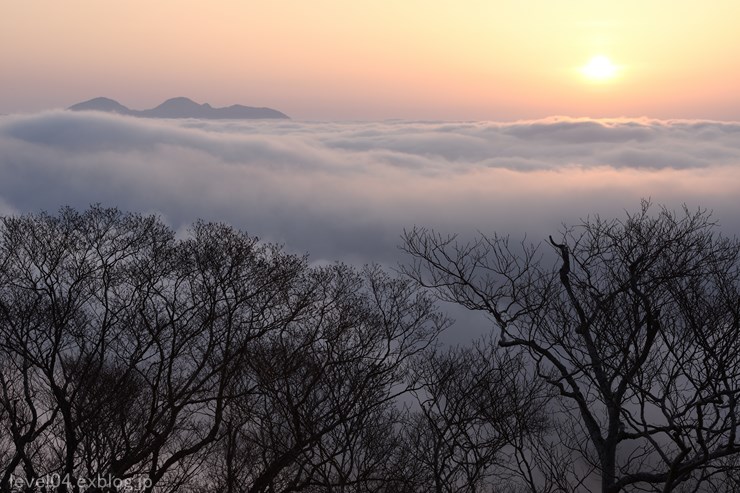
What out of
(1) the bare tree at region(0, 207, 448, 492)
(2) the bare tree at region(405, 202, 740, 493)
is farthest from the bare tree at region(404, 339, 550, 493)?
(2) the bare tree at region(405, 202, 740, 493)

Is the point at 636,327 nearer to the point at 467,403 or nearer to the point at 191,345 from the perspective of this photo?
the point at 467,403

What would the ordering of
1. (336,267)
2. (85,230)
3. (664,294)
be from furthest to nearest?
(336,267) → (85,230) → (664,294)

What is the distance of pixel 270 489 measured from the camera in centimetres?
1947

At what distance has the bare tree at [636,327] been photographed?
1039 cm

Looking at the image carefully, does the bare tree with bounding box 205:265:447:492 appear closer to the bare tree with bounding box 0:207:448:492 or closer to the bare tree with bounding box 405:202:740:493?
the bare tree with bounding box 0:207:448:492

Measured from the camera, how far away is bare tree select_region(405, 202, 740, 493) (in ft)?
A: 34.1

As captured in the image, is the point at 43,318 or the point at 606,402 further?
the point at 43,318

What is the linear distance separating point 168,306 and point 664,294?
13.2 m

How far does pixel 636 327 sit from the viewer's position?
35.7 ft

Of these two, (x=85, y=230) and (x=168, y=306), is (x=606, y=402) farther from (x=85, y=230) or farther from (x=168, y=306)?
(x=85, y=230)

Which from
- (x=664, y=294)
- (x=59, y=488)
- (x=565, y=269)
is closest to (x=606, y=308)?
(x=565, y=269)

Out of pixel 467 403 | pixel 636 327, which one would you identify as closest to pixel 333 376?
pixel 467 403

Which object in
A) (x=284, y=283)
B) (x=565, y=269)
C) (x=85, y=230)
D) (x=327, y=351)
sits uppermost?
(x=565, y=269)

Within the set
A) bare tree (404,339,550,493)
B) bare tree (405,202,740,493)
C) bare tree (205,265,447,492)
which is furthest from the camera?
bare tree (205,265,447,492)
